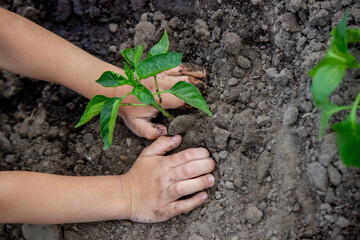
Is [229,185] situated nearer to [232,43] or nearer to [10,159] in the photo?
Answer: [232,43]

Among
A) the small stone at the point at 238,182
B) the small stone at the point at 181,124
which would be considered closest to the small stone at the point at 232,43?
the small stone at the point at 181,124

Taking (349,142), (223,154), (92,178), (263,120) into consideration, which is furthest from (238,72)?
(92,178)

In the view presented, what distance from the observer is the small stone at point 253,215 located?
129cm

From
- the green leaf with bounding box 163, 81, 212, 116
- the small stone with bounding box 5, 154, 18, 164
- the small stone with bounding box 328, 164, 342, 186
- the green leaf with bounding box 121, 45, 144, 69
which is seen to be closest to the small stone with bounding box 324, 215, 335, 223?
the small stone with bounding box 328, 164, 342, 186

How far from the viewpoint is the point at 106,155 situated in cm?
171

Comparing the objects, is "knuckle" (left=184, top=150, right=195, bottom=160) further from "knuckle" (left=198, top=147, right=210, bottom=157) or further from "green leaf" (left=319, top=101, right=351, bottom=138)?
"green leaf" (left=319, top=101, right=351, bottom=138)

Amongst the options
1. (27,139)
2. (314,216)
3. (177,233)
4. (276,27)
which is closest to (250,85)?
(276,27)

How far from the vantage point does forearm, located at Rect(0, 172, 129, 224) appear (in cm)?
145

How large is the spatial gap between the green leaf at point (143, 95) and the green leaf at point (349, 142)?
2.02 ft

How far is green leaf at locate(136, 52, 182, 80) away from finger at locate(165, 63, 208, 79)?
42 centimetres

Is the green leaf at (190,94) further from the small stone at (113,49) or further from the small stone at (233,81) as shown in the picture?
the small stone at (113,49)

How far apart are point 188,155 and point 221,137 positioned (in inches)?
6.5

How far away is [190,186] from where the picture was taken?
1.45 metres

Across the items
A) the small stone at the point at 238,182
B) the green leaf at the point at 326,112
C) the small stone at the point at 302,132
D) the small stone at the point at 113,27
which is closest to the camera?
the green leaf at the point at 326,112
